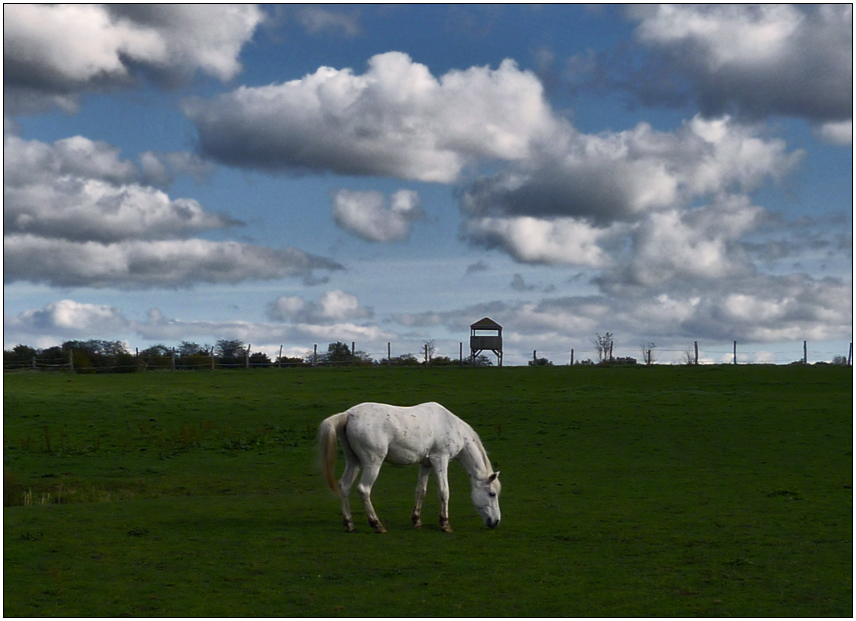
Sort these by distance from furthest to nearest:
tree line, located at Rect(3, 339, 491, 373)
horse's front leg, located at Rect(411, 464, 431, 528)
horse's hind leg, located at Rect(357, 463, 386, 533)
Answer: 1. tree line, located at Rect(3, 339, 491, 373)
2. horse's front leg, located at Rect(411, 464, 431, 528)
3. horse's hind leg, located at Rect(357, 463, 386, 533)

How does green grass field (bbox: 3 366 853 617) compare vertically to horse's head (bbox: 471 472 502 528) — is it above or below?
below

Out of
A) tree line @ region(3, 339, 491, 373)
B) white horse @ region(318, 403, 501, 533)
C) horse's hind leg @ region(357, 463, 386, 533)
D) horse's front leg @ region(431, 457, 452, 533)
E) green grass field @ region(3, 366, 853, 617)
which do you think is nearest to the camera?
green grass field @ region(3, 366, 853, 617)

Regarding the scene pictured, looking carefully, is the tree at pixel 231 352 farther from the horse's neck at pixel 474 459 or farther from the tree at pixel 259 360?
the horse's neck at pixel 474 459

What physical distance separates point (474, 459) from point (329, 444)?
2.52 m

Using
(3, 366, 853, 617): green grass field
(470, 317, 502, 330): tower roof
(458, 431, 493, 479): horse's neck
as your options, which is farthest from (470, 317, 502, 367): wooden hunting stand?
(458, 431, 493, 479): horse's neck

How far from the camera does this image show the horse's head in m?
13.1

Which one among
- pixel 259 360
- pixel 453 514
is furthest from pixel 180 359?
pixel 453 514

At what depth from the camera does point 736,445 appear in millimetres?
24750

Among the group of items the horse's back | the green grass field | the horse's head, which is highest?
the horse's back

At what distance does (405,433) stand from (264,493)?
6.39m

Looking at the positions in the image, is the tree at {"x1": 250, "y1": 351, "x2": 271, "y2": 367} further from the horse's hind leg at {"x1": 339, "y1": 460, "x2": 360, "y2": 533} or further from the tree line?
the horse's hind leg at {"x1": 339, "y1": 460, "x2": 360, "y2": 533}

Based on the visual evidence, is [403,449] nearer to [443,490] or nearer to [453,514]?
[443,490]

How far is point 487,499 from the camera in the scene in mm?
13180

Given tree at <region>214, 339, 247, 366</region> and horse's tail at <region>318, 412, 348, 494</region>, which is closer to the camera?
horse's tail at <region>318, 412, 348, 494</region>
